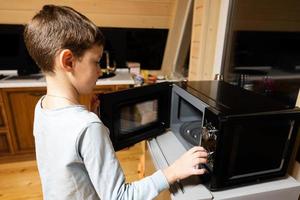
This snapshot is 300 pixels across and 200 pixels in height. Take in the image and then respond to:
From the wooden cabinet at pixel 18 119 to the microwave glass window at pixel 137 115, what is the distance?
1095 millimetres

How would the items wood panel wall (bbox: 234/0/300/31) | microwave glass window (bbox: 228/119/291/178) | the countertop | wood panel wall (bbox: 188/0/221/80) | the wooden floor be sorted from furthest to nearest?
1. the countertop
2. the wooden floor
3. wood panel wall (bbox: 188/0/221/80)
4. wood panel wall (bbox: 234/0/300/31)
5. microwave glass window (bbox: 228/119/291/178)

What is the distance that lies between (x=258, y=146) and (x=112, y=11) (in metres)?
1.89

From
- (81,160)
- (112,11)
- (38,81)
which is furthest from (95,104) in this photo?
(112,11)

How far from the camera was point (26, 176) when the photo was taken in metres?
1.88

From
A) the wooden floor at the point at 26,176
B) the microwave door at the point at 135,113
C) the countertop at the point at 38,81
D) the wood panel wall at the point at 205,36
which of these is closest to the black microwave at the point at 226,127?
the microwave door at the point at 135,113

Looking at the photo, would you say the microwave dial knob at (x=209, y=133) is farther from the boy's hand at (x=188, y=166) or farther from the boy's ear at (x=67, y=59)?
the boy's ear at (x=67, y=59)

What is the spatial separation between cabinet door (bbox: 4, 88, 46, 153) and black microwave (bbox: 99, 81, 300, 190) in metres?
1.35

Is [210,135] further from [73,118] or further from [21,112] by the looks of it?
[21,112]

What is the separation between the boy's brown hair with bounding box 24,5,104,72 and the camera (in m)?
0.55

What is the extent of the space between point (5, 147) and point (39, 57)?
1891mm

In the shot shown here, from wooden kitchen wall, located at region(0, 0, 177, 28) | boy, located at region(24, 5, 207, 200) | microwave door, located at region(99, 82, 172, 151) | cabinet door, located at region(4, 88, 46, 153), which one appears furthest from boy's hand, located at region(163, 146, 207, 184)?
wooden kitchen wall, located at region(0, 0, 177, 28)

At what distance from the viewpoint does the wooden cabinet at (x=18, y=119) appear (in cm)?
189

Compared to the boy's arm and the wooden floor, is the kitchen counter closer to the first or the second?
the boy's arm

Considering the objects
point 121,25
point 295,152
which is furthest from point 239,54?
point 121,25
